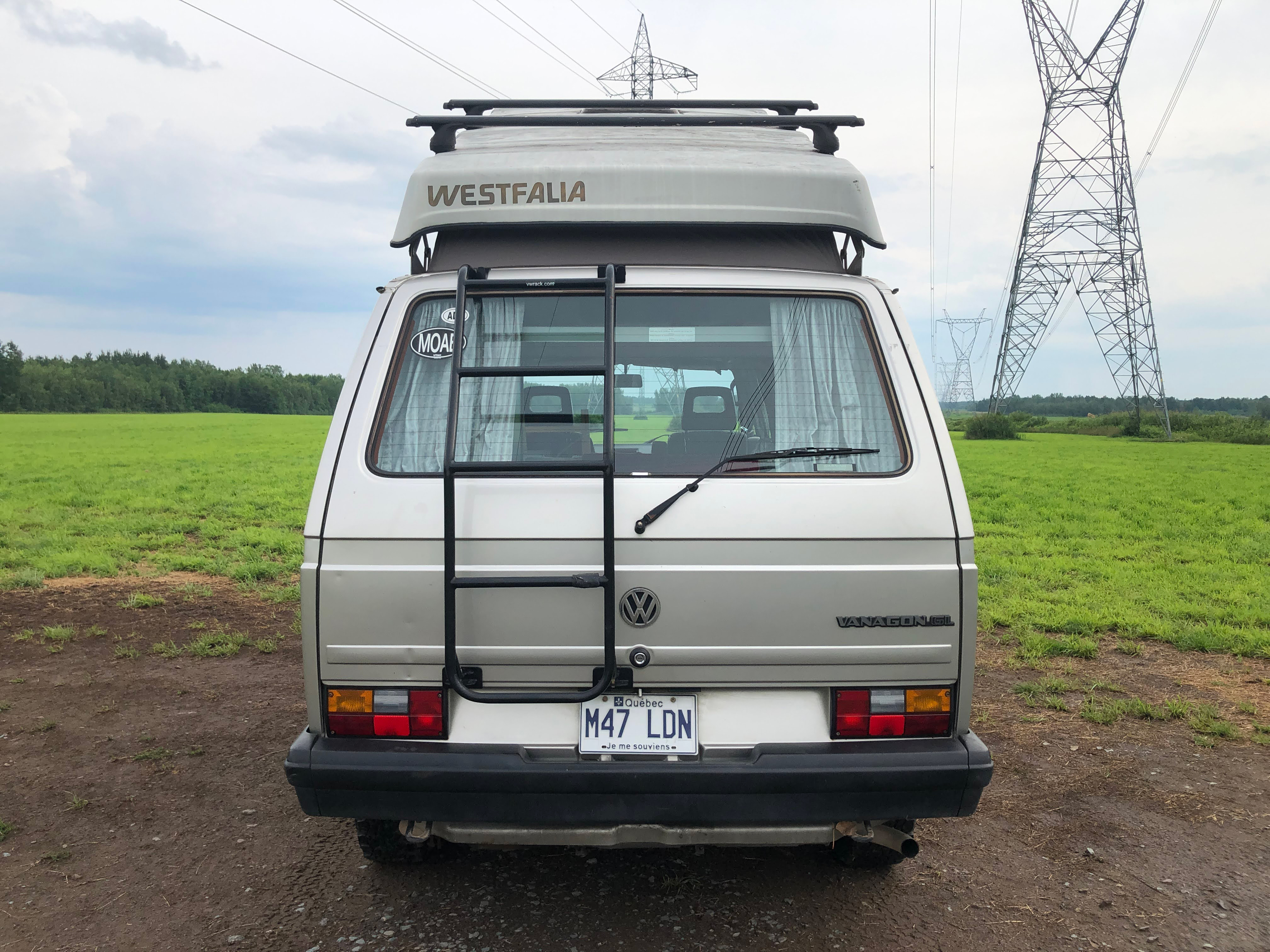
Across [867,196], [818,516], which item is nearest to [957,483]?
[818,516]

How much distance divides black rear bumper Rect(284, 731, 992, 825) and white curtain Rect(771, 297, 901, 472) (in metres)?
0.88

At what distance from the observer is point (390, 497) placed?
2.74 meters

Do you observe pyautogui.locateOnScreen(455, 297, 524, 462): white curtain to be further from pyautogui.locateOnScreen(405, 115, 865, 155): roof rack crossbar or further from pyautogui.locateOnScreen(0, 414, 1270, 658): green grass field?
pyautogui.locateOnScreen(405, 115, 865, 155): roof rack crossbar

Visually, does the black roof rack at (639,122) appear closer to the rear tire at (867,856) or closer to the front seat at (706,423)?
the front seat at (706,423)

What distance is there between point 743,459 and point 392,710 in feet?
4.27

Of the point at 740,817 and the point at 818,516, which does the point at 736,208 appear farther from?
the point at 740,817

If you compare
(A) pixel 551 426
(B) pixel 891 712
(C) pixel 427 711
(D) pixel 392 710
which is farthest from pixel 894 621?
(D) pixel 392 710

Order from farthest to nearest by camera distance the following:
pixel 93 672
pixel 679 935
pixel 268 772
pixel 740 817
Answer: pixel 93 672 < pixel 268 772 < pixel 679 935 < pixel 740 817

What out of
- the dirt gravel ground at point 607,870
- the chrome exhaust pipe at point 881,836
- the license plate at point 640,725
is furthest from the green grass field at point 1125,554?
the license plate at point 640,725

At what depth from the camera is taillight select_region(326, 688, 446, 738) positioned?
2.72 metres

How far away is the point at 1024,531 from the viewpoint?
A: 1301 centimetres

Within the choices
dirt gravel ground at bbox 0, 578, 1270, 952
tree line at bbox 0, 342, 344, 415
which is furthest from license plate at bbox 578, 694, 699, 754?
tree line at bbox 0, 342, 344, 415

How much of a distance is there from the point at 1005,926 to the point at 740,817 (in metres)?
1.22

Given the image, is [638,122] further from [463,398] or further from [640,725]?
[640,725]
